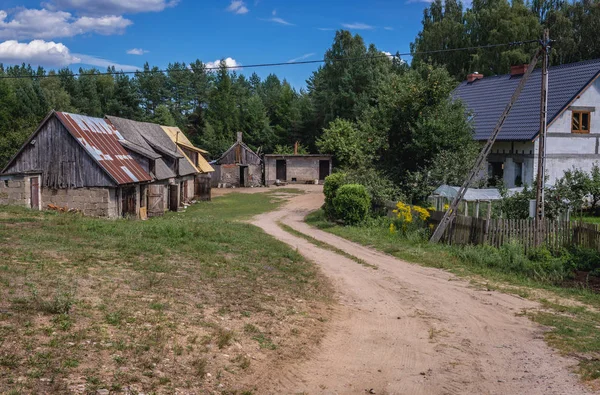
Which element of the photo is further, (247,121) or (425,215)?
(247,121)

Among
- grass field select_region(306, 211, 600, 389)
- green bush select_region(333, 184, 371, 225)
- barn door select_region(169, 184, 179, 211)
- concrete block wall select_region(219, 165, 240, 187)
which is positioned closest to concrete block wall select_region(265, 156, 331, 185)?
concrete block wall select_region(219, 165, 240, 187)

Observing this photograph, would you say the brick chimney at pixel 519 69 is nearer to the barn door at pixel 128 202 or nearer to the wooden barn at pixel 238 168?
the barn door at pixel 128 202

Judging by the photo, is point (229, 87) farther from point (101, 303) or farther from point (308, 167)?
point (101, 303)

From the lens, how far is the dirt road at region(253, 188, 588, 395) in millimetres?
7820

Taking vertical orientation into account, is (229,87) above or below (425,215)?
above

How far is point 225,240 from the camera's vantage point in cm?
1814

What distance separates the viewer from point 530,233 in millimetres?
18625

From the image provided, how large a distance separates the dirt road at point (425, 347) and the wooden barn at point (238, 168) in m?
42.6

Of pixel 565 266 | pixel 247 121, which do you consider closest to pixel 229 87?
pixel 247 121

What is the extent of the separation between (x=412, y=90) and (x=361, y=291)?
60.7 feet

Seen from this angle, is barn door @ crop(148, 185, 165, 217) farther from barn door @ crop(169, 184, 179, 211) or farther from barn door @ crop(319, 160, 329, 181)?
barn door @ crop(319, 160, 329, 181)

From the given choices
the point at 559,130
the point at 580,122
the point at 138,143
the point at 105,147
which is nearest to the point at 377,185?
the point at 559,130

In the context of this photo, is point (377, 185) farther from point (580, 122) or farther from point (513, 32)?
point (513, 32)

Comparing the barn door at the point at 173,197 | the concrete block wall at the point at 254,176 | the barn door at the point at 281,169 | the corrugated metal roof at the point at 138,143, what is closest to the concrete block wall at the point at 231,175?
the concrete block wall at the point at 254,176
